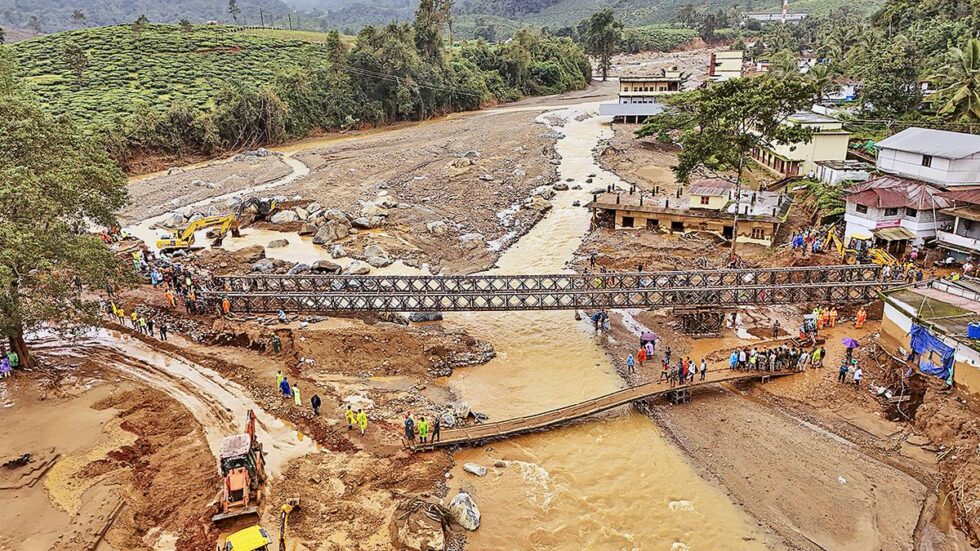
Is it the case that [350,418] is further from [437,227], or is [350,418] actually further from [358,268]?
[437,227]

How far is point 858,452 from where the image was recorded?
69.3 feet

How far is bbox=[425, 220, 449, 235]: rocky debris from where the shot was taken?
43812 mm

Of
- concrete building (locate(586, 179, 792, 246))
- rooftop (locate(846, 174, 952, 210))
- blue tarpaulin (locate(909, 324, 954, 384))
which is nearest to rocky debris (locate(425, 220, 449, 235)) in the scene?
concrete building (locate(586, 179, 792, 246))

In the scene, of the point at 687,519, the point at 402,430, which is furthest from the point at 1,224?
the point at 687,519

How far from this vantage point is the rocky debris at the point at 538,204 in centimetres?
4988

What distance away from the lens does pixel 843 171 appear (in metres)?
41.7

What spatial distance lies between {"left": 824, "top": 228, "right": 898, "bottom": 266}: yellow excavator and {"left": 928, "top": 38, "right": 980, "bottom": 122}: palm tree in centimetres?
1433

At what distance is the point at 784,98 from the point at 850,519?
25.7 metres

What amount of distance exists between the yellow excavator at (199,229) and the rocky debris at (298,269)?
26.5 feet

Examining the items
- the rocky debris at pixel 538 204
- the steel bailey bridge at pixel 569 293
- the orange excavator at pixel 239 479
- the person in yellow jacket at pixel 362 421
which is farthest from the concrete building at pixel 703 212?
the orange excavator at pixel 239 479

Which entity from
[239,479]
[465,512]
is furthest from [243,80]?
[465,512]

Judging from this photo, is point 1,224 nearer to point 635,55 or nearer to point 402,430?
point 402,430

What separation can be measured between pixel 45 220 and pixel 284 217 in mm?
24195

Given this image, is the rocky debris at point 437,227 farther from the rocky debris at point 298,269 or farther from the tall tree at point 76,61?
the tall tree at point 76,61
